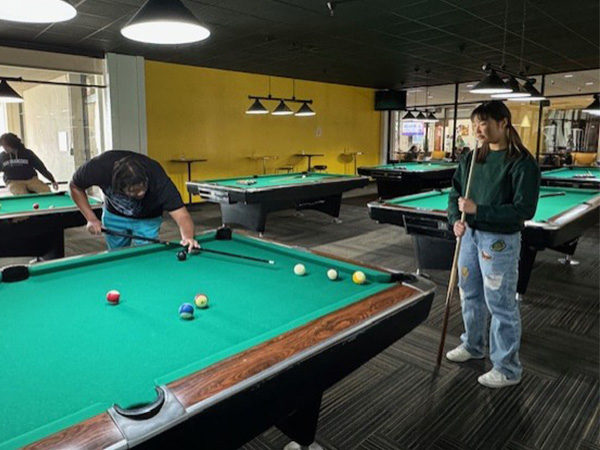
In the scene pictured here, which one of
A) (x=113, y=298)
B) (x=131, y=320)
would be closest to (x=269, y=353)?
(x=131, y=320)

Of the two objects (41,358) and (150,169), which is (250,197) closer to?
(150,169)

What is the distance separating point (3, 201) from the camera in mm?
4148

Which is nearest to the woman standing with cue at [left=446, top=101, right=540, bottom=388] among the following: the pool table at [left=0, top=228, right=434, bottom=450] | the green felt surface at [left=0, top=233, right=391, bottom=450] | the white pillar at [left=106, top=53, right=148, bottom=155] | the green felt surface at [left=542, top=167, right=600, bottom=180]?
the pool table at [left=0, top=228, right=434, bottom=450]

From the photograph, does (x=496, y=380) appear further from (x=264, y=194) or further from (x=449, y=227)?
(x=264, y=194)

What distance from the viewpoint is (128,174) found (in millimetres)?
2426

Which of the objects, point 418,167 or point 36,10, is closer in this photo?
point 36,10

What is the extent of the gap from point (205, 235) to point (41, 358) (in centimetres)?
145

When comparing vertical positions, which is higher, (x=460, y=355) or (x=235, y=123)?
(x=235, y=123)

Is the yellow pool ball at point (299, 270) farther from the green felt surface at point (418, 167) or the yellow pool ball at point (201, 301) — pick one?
the green felt surface at point (418, 167)

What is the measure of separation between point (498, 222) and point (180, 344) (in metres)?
1.62

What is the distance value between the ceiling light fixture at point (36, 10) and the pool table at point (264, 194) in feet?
10.9

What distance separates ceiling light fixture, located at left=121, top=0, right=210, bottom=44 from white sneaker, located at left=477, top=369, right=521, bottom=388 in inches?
85.4

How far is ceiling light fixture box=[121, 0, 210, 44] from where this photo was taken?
68.3 inches

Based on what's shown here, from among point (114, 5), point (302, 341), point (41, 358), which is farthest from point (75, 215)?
point (302, 341)
